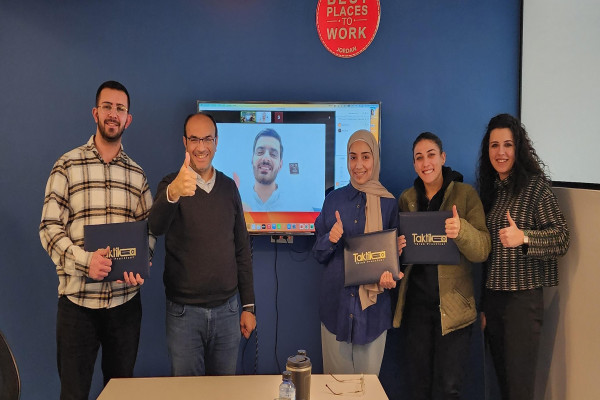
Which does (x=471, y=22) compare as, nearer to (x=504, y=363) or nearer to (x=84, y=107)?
(x=504, y=363)

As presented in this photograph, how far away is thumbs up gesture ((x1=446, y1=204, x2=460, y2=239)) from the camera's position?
6.64 feet

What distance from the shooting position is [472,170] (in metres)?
2.91

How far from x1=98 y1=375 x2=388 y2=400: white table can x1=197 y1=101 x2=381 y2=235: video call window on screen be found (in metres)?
1.24

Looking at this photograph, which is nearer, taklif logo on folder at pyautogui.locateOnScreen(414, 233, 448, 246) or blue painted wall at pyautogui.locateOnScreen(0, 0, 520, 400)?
taklif logo on folder at pyautogui.locateOnScreen(414, 233, 448, 246)

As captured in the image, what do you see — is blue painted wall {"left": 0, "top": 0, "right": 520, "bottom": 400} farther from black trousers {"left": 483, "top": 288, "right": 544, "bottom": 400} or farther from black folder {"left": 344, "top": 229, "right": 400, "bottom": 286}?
black folder {"left": 344, "top": 229, "right": 400, "bottom": 286}

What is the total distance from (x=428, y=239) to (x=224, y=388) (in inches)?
45.8

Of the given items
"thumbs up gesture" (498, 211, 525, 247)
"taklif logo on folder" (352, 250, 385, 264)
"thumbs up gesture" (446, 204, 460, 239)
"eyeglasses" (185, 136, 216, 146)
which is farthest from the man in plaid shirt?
"thumbs up gesture" (498, 211, 525, 247)

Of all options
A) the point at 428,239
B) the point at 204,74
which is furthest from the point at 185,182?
the point at 204,74

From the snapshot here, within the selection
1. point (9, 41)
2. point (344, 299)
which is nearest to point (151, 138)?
point (9, 41)

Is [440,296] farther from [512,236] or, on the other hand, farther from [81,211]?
[81,211]

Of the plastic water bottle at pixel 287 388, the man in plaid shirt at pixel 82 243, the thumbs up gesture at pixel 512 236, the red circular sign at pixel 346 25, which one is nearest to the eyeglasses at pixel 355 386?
the plastic water bottle at pixel 287 388

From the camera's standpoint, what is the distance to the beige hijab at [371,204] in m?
2.17

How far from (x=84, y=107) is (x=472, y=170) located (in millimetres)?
2657

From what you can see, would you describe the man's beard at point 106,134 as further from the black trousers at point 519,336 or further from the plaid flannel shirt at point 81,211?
the black trousers at point 519,336
